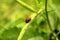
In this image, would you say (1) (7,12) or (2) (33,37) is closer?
(2) (33,37)

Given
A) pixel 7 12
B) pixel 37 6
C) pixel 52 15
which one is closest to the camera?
pixel 37 6

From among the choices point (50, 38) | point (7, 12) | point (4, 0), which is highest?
point (4, 0)

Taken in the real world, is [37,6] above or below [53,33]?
above

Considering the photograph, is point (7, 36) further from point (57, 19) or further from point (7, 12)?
point (7, 12)

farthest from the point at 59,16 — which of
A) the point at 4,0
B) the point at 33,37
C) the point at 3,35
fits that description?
the point at 4,0

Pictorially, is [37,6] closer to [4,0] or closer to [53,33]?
[53,33]

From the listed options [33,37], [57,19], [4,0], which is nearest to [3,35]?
[33,37]

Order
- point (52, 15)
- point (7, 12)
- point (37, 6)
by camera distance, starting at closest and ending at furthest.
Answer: point (37, 6)
point (52, 15)
point (7, 12)

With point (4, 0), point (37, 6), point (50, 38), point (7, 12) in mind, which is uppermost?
point (4, 0)

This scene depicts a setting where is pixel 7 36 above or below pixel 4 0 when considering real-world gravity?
below
